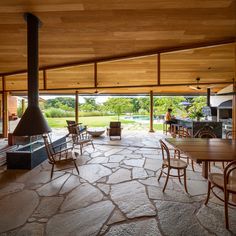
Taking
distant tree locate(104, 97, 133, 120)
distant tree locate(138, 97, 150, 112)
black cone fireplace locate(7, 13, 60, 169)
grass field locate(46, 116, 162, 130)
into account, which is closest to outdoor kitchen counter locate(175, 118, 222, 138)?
distant tree locate(104, 97, 133, 120)

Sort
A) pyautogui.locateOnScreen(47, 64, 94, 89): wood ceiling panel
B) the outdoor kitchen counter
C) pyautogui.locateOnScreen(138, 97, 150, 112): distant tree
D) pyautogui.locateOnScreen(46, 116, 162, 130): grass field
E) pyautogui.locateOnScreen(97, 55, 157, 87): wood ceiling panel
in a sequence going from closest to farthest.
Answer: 1. pyautogui.locateOnScreen(97, 55, 157, 87): wood ceiling panel
2. pyautogui.locateOnScreen(47, 64, 94, 89): wood ceiling panel
3. the outdoor kitchen counter
4. pyautogui.locateOnScreen(46, 116, 162, 130): grass field
5. pyautogui.locateOnScreen(138, 97, 150, 112): distant tree

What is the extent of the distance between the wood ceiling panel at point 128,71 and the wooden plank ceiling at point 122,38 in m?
0.03

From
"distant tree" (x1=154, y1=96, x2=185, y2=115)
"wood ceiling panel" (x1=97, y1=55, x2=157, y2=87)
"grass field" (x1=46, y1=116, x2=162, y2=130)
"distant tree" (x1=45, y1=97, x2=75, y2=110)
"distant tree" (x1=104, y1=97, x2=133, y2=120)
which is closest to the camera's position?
"wood ceiling panel" (x1=97, y1=55, x2=157, y2=87)

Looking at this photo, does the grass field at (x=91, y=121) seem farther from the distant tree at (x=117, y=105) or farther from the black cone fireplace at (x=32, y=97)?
the black cone fireplace at (x=32, y=97)

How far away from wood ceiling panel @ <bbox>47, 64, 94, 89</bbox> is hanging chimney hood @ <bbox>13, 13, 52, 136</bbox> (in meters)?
2.55

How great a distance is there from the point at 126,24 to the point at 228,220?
10.7ft

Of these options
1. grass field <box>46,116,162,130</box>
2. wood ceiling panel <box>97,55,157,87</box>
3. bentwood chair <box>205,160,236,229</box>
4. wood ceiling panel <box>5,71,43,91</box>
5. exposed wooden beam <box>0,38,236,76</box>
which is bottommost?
bentwood chair <box>205,160,236,229</box>

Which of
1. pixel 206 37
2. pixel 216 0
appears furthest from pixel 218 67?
pixel 216 0

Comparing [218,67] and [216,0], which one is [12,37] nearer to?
[216,0]

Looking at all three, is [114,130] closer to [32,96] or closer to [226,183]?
[32,96]

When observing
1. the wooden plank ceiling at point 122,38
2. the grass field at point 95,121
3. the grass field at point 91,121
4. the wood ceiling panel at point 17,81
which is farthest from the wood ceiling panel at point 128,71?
the grass field at point 91,121

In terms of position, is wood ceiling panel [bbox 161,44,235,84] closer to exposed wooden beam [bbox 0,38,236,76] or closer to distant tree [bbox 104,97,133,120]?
exposed wooden beam [bbox 0,38,236,76]

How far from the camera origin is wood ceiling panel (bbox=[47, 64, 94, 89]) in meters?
5.41

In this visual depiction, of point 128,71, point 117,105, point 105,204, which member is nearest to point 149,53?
point 128,71
